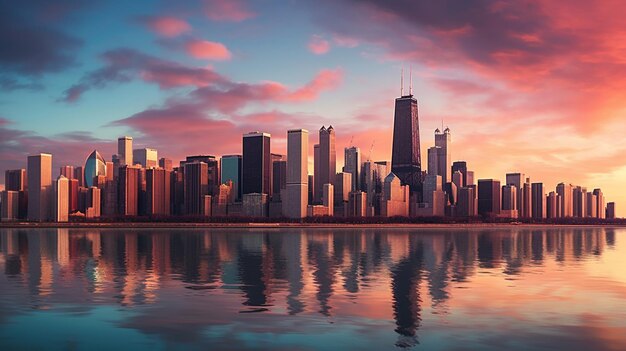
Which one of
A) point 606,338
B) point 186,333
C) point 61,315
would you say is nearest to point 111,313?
point 61,315

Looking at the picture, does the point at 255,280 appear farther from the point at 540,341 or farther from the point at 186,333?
the point at 540,341

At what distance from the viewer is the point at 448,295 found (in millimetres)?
60188

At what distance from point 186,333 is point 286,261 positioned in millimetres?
63046

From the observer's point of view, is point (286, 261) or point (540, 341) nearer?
point (540, 341)

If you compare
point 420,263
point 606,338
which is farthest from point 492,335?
point 420,263

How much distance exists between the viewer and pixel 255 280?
73375 millimetres

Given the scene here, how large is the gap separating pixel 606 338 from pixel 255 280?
40.7 m

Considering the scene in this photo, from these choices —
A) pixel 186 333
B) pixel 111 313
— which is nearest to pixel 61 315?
pixel 111 313

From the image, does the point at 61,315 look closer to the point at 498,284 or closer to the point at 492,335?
the point at 492,335

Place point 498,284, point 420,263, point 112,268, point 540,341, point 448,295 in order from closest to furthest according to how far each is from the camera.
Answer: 1. point 540,341
2. point 448,295
3. point 498,284
4. point 112,268
5. point 420,263

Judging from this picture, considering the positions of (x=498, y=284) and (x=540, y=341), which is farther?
(x=498, y=284)

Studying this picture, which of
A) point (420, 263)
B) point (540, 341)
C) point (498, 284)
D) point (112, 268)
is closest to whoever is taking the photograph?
point (540, 341)

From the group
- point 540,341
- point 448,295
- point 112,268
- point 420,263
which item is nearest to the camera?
point 540,341

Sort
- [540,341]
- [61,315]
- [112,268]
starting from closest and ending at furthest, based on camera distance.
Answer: [540,341] → [61,315] → [112,268]
